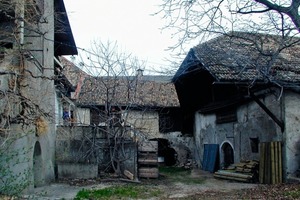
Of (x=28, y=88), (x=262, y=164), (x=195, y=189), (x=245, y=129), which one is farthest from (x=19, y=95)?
(x=245, y=129)

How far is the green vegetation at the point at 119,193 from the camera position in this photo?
9.33 m

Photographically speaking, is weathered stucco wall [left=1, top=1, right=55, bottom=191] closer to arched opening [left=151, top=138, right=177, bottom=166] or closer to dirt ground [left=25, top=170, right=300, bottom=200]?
dirt ground [left=25, top=170, right=300, bottom=200]

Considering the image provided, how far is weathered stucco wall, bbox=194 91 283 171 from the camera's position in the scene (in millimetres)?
12039

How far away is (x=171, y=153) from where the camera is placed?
896 inches

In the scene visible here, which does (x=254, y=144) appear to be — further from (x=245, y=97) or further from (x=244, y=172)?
(x=245, y=97)

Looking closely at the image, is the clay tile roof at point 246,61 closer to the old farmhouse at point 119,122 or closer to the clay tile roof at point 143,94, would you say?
the old farmhouse at point 119,122

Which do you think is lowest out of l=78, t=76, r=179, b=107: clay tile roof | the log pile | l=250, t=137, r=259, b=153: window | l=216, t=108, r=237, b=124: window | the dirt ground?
the dirt ground

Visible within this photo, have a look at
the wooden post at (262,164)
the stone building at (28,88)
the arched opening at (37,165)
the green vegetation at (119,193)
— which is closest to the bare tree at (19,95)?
the stone building at (28,88)

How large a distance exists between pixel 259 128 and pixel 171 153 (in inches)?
417

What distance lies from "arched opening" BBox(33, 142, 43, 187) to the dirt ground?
32cm

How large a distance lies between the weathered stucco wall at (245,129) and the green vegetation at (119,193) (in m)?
4.43

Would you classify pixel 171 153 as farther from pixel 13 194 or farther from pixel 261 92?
pixel 13 194

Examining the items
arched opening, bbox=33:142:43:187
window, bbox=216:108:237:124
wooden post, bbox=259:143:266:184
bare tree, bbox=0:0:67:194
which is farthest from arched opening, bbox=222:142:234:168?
arched opening, bbox=33:142:43:187

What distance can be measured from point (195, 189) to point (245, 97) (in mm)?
4161
